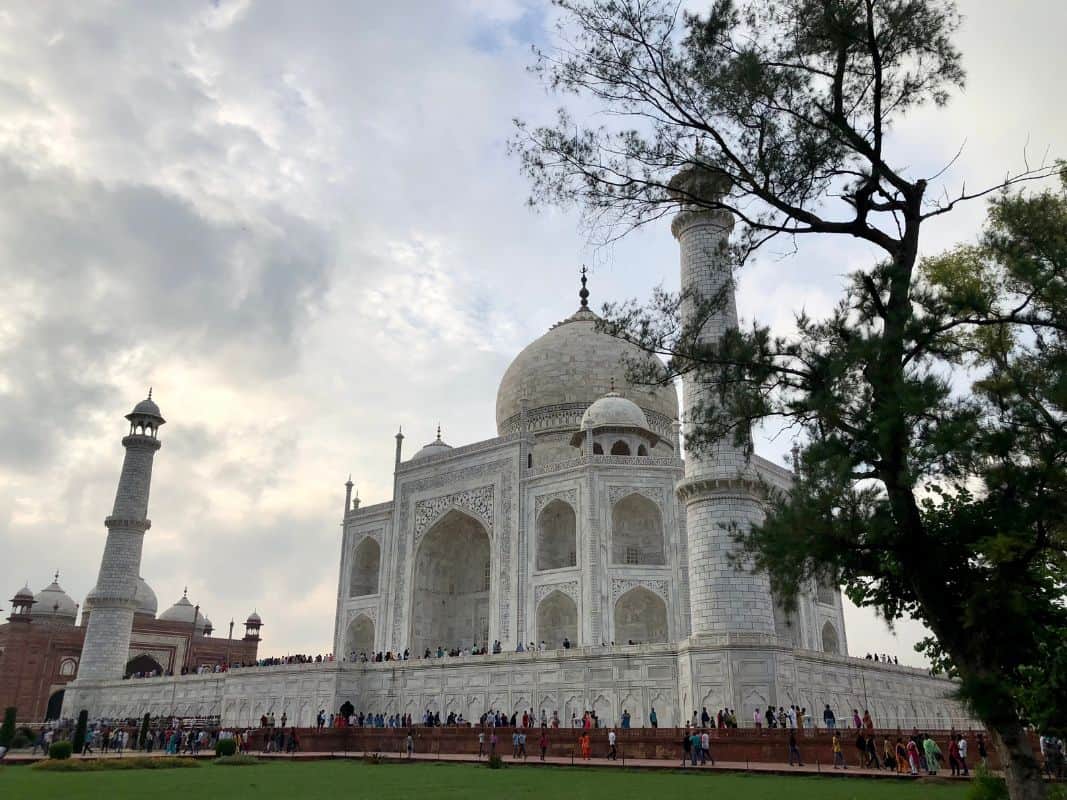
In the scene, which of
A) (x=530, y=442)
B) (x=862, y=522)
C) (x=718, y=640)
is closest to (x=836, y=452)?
(x=862, y=522)

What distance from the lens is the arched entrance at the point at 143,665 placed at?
3988 cm

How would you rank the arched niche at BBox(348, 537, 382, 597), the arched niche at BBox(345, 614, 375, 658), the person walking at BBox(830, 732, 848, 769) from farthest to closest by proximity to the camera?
the arched niche at BBox(348, 537, 382, 597) → the arched niche at BBox(345, 614, 375, 658) → the person walking at BBox(830, 732, 848, 769)

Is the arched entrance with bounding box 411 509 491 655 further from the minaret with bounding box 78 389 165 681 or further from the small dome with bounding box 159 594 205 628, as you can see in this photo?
the small dome with bounding box 159 594 205 628

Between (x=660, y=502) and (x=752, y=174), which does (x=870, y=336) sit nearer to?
(x=752, y=174)

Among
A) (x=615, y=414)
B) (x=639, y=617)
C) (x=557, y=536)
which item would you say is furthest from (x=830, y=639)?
(x=615, y=414)

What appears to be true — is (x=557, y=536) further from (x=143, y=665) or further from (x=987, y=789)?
(x=143, y=665)

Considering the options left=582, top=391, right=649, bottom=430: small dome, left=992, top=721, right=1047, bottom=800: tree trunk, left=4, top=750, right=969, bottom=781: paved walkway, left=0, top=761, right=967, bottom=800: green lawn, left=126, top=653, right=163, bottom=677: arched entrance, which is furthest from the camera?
left=126, top=653, right=163, bottom=677: arched entrance

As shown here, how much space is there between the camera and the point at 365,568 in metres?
31.5

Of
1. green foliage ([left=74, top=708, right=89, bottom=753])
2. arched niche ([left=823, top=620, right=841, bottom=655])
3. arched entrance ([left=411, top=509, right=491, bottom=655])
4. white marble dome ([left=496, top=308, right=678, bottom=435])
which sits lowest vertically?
green foliage ([left=74, top=708, right=89, bottom=753])

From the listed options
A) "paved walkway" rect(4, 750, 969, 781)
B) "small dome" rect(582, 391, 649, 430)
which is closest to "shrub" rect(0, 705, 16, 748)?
"paved walkway" rect(4, 750, 969, 781)

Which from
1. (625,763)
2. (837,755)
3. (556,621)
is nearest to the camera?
(837,755)

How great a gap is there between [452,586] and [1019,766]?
24.7 meters

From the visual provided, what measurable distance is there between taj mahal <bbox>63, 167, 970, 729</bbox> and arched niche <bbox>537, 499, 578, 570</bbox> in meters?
0.07

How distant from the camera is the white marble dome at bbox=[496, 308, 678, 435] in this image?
3194cm
